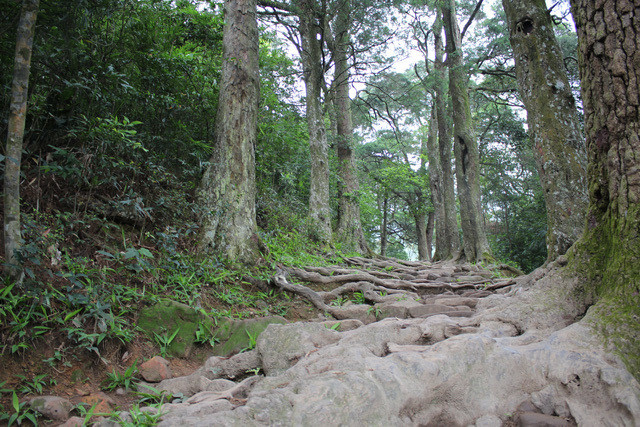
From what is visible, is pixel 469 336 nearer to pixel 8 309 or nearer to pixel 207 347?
pixel 207 347

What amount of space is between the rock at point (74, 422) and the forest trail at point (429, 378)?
0.35 metres

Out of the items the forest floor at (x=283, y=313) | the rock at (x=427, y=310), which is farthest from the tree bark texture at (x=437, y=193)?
the rock at (x=427, y=310)

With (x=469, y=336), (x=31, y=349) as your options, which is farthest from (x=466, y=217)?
(x=31, y=349)

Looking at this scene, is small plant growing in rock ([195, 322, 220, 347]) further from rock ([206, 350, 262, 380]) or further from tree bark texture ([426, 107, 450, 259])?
tree bark texture ([426, 107, 450, 259])

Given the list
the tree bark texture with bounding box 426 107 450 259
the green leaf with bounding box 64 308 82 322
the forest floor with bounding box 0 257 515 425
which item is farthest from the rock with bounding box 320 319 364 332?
the tree bark texture with bounding box 426 107 450 259

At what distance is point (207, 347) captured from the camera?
11.0 ft

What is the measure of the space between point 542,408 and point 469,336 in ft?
2.01

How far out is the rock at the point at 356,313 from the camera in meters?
4.15

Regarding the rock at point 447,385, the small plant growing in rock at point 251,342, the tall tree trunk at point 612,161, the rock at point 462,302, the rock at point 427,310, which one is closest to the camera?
the rock at point 447,385

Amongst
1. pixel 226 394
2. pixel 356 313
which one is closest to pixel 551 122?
pixel 356 313

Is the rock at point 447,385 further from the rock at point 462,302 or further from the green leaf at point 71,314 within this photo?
the rock at point 462,302

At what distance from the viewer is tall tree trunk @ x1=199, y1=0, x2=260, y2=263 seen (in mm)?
5059

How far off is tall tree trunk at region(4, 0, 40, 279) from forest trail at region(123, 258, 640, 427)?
60.9 inches

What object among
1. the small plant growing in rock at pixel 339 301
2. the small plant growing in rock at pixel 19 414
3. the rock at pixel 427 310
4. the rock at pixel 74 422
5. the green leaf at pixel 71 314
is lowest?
the rock at pixel 74 422
